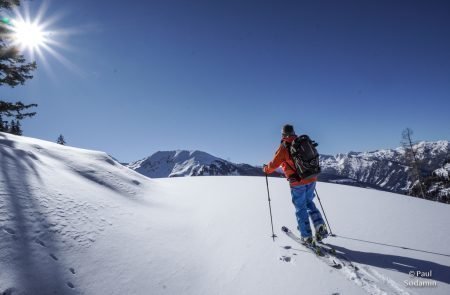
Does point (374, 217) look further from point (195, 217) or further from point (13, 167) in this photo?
point (13, 167)

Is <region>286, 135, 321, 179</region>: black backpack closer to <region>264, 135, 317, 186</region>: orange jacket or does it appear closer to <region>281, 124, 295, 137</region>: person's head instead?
<region>264, 135, 317, 186</region>: orange jacket

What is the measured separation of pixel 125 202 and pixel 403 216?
7.81m

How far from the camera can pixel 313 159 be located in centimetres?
582

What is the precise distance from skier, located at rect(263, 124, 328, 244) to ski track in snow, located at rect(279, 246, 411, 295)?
30.2 inches

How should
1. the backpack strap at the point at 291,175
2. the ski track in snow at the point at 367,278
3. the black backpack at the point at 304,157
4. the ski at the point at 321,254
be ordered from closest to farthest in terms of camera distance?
the ski track in snow at the point at 367,278 → the ski at the point at 321,254 → the black backpack at the point at 304,157 → the backpack strap at the point at 291,175

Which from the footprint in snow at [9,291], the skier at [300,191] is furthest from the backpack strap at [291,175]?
the footprint in snow at [9,291]

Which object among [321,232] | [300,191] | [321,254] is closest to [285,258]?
[321,254]

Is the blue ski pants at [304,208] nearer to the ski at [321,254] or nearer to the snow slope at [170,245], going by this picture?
the ski at [321,254]

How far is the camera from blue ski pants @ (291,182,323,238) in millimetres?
5633

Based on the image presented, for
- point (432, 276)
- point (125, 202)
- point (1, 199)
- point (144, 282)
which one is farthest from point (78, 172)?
point (432, 276)

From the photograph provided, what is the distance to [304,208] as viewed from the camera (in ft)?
19.2

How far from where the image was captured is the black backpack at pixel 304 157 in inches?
227

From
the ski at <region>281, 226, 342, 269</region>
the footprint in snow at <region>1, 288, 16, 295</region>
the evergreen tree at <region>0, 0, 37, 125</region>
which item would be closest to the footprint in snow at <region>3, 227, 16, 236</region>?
the footprint in snow at <region>1, 288, 16, 295</region>

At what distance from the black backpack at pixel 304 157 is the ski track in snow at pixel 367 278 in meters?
1.83
